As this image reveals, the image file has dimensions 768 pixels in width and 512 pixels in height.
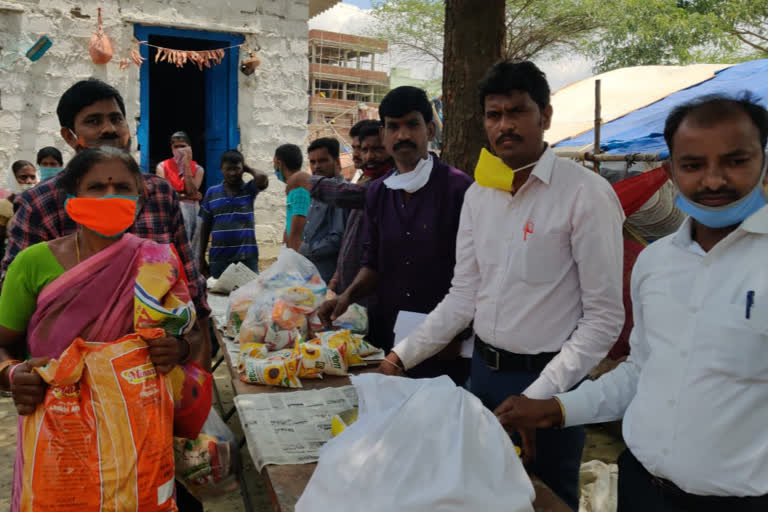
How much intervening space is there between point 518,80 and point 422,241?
32.0 inches

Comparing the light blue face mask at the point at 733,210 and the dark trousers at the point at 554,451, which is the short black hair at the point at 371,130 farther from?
the light blue face mask at the point at 733,210

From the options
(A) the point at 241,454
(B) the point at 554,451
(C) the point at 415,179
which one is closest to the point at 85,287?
(C) the point at 415,179

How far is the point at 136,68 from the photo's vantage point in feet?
27.0

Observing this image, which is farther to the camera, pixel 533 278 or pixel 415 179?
pixel 415 179

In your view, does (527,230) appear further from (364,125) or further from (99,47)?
(99,47)

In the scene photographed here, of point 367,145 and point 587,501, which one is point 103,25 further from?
point 587,501

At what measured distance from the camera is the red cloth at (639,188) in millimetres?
4281

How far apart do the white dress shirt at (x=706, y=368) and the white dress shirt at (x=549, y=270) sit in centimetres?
34

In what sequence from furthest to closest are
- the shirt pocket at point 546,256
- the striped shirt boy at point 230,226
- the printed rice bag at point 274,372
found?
1. the striped shirt boy at point 230,226
2. the printed rice bag at point 274,372
3. the shirt pocket at point 546,256

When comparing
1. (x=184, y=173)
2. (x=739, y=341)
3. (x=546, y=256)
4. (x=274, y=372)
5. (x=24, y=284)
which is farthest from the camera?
(x=184, y=173)

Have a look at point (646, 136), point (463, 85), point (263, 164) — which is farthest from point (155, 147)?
point (463, 85)

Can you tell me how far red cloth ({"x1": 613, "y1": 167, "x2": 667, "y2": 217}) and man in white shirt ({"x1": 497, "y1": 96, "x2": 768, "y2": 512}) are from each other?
3.06 m

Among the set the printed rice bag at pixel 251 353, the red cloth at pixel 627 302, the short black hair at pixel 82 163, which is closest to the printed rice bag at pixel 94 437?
the short black hair at pixel 82 163

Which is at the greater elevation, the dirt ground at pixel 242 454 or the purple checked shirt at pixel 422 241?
the purple checked shirt at pixel 422 241
